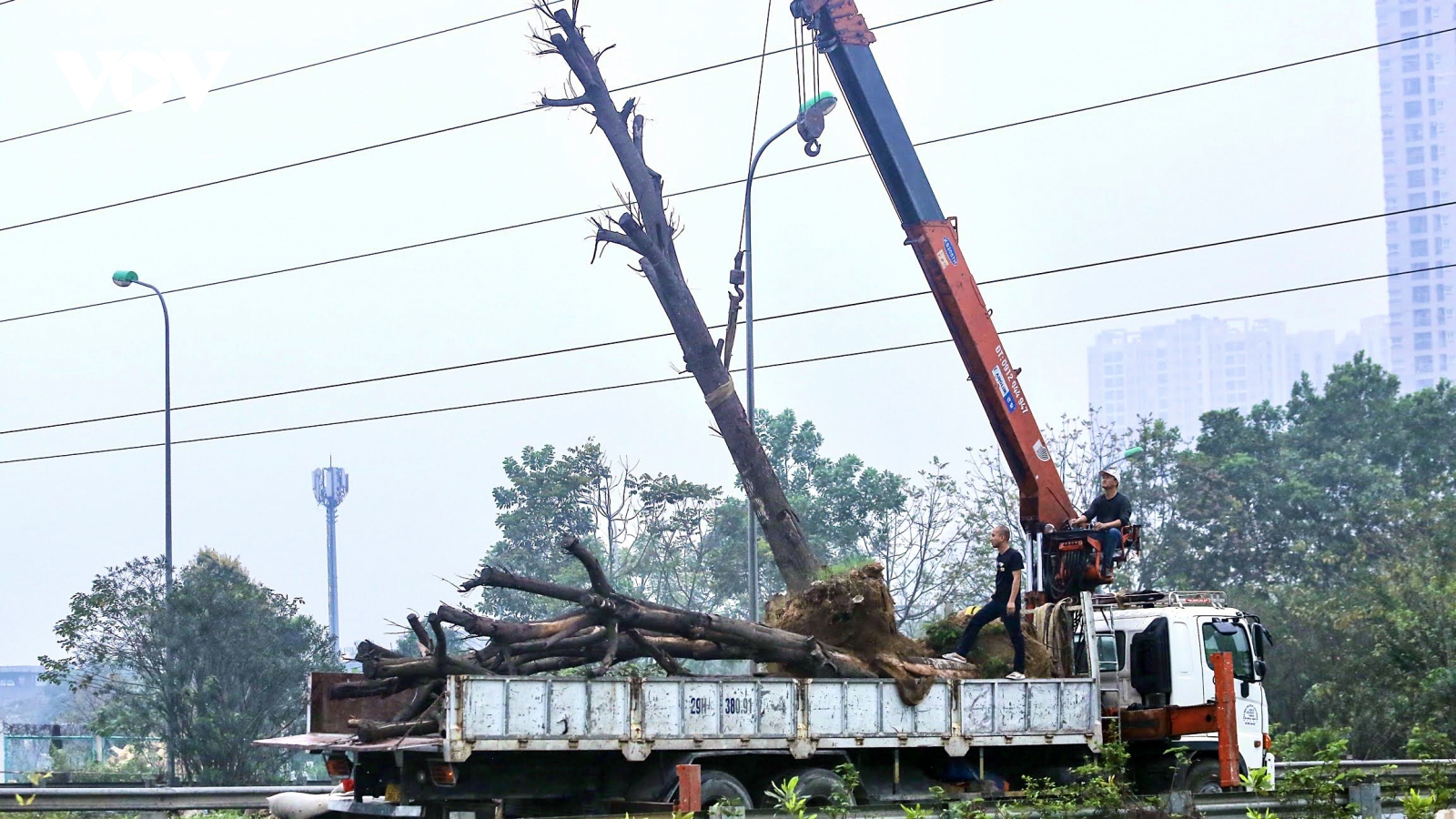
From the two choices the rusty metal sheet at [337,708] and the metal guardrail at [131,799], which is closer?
the rusty metal sheet at [337,708]

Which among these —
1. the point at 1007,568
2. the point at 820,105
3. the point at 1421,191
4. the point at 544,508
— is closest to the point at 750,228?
the point at 820,105

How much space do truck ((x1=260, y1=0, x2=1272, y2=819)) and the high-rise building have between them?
168 m

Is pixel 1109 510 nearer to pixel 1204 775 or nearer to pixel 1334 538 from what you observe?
pixel 1204 775

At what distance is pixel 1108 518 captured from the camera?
1664 cm

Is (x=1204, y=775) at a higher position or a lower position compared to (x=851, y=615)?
lower

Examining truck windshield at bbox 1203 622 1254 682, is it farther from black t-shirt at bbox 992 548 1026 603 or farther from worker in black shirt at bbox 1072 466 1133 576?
black t-shirt at bbox 992 548 1026 603

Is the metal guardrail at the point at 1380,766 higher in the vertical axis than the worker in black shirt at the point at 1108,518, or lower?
lower

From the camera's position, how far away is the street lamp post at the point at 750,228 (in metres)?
18.0

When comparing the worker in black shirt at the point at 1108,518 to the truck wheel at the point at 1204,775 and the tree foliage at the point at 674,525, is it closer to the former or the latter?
the truck wheel at the point at 1204,775

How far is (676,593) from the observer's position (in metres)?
51.7

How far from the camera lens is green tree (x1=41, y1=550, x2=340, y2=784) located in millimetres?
33219

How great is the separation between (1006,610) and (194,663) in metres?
24.3

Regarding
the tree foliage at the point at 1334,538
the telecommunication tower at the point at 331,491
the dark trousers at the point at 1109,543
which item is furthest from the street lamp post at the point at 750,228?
the telecommunication tower at the point at 331,491

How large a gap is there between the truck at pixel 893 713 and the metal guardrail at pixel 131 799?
12.3ft
